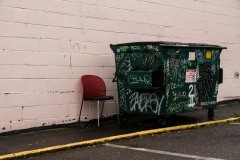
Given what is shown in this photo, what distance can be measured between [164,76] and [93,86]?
1.61m

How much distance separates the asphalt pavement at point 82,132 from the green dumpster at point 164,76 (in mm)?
457

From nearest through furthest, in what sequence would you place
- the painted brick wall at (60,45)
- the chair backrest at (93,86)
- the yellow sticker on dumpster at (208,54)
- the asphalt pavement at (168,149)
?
1. the asphalt pavement at (168,149)
2. the painted brick wall at (60,45)
3. the chair backrest at (93,86)
4. the yellow sticker on dumpster at (208,54)

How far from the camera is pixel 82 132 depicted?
787cm

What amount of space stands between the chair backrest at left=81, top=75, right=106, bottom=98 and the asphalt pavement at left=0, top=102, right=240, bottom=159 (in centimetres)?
65

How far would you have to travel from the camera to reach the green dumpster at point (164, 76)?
7.83m

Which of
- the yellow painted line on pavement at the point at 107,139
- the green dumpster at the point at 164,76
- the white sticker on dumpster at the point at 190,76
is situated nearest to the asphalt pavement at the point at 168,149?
the yellow painted line on pavement at the point at 107,139

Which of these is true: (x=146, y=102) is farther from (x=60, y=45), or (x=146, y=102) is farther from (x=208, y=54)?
(x=60, y=45)

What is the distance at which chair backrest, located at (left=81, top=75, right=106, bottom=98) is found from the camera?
8539 millimetres

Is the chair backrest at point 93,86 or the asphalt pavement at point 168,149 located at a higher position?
the chair backrest at point 93,86

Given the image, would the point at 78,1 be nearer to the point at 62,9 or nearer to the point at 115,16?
Answer: the point at 62,9

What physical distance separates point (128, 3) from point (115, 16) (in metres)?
0.51

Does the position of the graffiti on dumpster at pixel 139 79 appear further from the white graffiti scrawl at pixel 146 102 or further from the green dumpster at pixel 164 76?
the white graffiti scrawl at pixel 146 102

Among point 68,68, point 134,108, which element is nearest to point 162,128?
point 134,108

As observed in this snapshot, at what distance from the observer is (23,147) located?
21.6 feet
